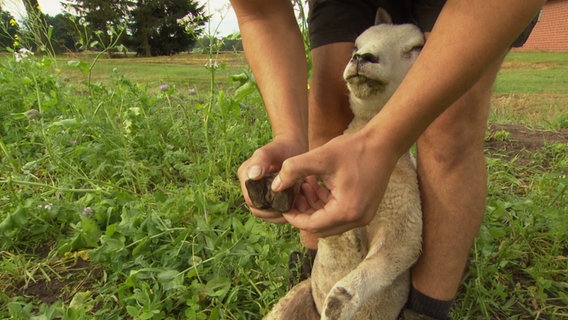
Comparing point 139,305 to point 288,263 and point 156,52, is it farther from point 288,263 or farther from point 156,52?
point 156,52

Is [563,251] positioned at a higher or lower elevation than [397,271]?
lower

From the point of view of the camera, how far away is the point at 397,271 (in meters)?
1.38

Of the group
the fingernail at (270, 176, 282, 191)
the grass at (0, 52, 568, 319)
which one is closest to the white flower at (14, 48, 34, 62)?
the grass at (0, 52, 568, 319)

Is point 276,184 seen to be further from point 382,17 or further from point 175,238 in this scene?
point 175,238

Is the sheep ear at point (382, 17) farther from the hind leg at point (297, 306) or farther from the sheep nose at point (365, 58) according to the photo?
the hind leg at point (297, 306)

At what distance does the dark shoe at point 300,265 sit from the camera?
1823 mm

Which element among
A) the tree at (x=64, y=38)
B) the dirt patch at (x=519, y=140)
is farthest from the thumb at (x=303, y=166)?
the tree at (x=64, y=38)

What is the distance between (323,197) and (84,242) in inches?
57.0

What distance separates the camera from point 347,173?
38.4 inches

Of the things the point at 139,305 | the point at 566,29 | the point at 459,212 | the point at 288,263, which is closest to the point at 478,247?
the point at 459,212

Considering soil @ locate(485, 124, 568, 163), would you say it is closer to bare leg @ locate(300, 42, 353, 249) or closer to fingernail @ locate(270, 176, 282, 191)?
bare leg @ locate(300, 42, 353, 249)

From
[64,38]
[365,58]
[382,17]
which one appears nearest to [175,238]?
[365,58]

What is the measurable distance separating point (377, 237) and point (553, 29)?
67.8 feet

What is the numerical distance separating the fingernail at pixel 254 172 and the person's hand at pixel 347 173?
5.1 inches
